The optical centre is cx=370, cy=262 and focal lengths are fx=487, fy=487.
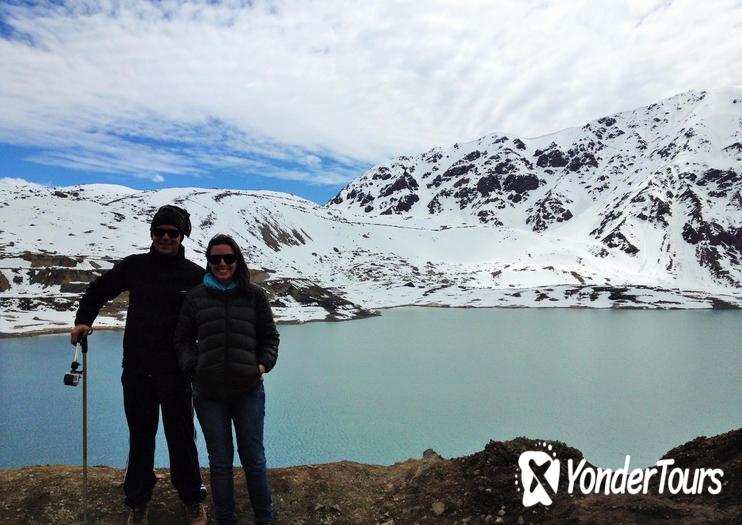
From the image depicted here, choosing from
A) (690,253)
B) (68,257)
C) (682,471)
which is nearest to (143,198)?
(68,257)

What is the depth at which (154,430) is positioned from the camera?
17.1 feet

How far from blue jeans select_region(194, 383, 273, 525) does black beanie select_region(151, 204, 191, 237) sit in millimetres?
1768

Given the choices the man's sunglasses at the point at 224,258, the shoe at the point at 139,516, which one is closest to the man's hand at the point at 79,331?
the man's sunglasses at the point at 224,258

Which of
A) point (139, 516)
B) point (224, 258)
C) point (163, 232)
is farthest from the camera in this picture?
point (139, 516)

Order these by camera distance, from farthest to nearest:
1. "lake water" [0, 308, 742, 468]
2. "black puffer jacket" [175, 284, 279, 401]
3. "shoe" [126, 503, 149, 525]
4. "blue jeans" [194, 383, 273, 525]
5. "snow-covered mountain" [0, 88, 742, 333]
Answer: "snow-covered mountain" [0, 88, 742, 333] < "lake water" [0, 308, 742, 468] < "shoe" [126, 503, 149, 525] < "blue jeans" [194, 383, 273, 525] < "black puffer jacket" [175, 284, 279, 401]

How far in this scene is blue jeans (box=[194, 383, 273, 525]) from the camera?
181 inches

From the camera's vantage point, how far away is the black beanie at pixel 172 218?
5.00 metres

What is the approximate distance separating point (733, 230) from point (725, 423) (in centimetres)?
17550

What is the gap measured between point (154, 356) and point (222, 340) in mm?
895

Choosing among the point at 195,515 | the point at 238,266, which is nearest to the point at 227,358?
the point at 238,266

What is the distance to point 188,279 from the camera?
504 centimetres

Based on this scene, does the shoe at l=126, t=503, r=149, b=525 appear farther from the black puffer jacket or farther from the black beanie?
the black beanie

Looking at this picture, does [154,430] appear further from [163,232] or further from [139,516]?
[163,232]

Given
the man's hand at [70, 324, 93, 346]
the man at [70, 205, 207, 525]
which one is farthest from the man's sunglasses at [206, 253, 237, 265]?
the man's hand at [70, 324, 93, 346]
